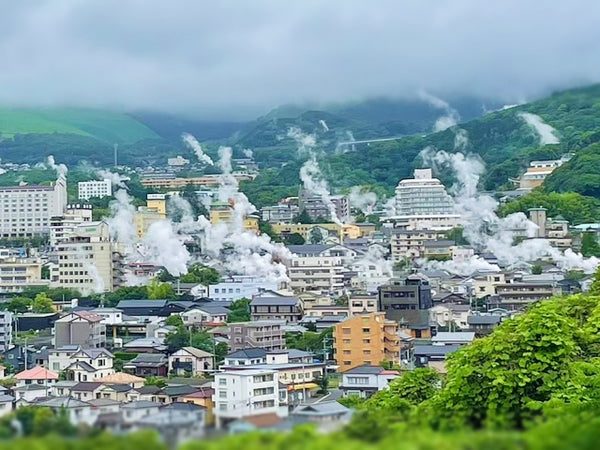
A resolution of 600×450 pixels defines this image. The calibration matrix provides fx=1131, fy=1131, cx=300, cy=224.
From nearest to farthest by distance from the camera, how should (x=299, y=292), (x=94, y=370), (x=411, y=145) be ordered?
(x=94, y=370) < (x=299, y=292) < (x=411, y=145)

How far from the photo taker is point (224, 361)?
16.1 metres

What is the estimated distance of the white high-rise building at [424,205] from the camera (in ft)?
108

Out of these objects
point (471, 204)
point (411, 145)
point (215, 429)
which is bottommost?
point (215, 429)

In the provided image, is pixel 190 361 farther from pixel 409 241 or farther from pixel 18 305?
pixel 409 241

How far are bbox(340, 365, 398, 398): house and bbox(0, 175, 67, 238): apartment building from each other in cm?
2236

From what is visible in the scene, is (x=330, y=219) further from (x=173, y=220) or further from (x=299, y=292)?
(x=299, y=292)

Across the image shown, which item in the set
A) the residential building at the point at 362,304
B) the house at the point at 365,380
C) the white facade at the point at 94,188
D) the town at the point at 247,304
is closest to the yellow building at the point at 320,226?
the town at the point at 247,304

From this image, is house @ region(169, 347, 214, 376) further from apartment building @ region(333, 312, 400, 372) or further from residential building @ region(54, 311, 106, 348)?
residential building @ region(54, 311, 106, 348)

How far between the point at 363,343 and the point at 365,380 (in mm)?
2596

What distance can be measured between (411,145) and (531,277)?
21002mm

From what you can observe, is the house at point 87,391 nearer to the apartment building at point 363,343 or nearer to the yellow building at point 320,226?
the apartment building at point 363,343

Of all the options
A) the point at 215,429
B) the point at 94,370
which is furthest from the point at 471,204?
the point at 215,429

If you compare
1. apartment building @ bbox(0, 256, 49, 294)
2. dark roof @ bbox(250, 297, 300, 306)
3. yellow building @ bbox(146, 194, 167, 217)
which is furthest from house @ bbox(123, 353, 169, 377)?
yellow building @ bbox(146, 194, 167, 217)

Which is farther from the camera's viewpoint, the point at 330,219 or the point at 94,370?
the point at 330,219
